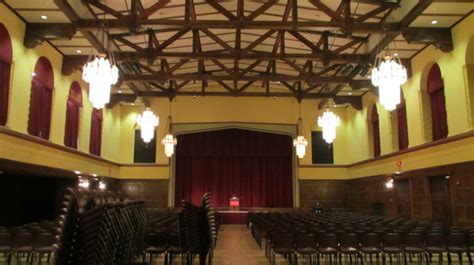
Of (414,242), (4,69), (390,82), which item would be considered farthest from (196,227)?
(4,69)

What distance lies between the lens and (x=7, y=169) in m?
11.1

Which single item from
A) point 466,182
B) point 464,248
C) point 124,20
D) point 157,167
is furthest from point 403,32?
point 157,167

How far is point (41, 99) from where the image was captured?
1359 centimetres

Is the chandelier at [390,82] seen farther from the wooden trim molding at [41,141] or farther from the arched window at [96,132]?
the arched window at [96,132]

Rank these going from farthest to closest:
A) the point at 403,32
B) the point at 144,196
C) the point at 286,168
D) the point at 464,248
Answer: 1. the point at 286,168
2. the point at 144,196
3. the point at 403,32
4. the point at 464,248

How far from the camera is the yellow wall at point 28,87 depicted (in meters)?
11.5

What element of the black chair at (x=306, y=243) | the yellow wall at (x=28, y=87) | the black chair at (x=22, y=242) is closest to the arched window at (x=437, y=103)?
the black chair at (x=306, y=243)

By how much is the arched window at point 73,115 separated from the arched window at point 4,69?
4.49 metres

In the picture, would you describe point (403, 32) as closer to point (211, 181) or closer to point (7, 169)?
point (7, 169)

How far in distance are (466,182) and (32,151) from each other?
1342 centimetres

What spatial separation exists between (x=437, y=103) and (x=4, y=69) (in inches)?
563

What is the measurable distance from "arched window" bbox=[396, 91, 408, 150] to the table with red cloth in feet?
29.5

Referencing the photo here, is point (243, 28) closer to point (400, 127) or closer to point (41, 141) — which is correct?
point (41, 141)

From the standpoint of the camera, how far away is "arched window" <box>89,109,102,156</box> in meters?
19.0
